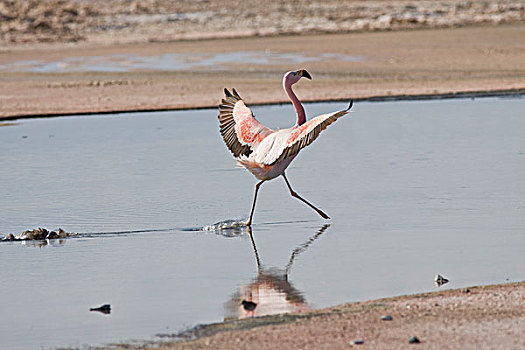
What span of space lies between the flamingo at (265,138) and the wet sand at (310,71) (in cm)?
933

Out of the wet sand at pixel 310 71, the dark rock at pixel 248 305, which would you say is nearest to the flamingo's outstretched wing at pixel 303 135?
the dark rock at pixel 248 305

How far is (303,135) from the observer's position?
26.7 ft

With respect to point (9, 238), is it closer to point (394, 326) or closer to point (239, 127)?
point (239, 127)

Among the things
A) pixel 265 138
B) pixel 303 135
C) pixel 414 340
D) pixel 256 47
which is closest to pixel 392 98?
pixel 265 138

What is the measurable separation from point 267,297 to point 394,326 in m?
1.26

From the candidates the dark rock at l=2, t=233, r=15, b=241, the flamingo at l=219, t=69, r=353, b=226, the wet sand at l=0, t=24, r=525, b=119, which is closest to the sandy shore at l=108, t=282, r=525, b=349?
the flamingo at l=219, t=69, r=353, b=226

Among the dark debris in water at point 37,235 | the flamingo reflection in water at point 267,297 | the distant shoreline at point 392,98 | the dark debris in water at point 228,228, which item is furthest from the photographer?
the distant shoreline at point 392,98

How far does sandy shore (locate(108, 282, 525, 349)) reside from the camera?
5.45 metres

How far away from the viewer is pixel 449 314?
5934 millimetres

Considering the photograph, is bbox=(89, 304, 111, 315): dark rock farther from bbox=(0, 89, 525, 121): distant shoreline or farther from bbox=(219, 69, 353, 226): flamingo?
bbox=(0, 89, 525, 121): distant shoreline

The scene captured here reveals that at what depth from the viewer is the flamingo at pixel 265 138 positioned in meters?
8.18

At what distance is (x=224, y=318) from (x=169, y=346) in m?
0.69

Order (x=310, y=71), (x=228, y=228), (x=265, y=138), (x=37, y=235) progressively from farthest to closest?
(x=310, y=71)
(x=228, y=228)
(x=265, y=138)
(x=37, y=235)

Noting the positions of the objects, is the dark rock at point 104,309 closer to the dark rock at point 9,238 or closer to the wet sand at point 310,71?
the dark rock at point 9,238
